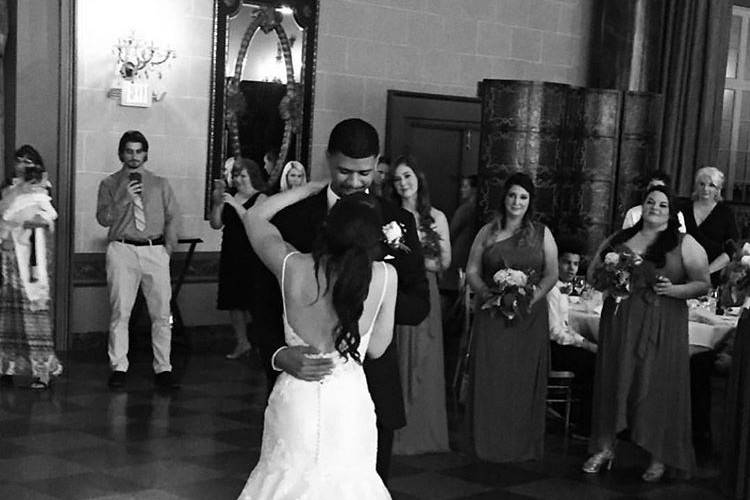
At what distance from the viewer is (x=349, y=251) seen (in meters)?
3.37

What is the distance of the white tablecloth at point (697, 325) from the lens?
24.5ft

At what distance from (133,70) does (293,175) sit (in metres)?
1.54

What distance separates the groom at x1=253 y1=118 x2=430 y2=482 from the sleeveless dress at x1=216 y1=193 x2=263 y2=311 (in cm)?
566

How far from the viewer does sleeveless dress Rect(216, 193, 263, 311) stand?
9.65 m

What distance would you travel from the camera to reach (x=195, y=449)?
22.3ft

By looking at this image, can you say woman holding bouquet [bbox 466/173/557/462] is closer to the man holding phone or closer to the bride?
the man holding phone

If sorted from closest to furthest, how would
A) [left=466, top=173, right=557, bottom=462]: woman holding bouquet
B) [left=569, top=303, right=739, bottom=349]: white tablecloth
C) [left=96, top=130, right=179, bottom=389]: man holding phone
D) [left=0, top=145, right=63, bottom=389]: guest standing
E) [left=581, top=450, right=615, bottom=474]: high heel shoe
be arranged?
[left=581, top=450, right=615, bottom=474]: high heel shoe → [left=466, top=173, right=557, bottom=462]: woman holding bouquet → [left=569, top=303, right=739, bottom=349]: white tablecloth → [left=0, top=145, right=63, bottom=389]: guest standing → [left=96, top=130, right=179, bottom=389]: man holding phone

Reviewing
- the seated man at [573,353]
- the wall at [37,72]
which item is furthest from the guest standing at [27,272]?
the seated man at [573,353]

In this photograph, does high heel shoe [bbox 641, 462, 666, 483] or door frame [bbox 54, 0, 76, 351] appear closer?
high heel shoe [bbox 641, 462, 666, 483]

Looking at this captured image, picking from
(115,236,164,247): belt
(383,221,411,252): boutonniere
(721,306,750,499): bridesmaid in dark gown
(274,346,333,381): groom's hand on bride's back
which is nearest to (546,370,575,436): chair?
(721,306,750,499): bridesmaid in dark gown

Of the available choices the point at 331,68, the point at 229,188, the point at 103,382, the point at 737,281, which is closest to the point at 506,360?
the point at 737,281

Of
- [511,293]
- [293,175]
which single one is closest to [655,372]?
[511,293]

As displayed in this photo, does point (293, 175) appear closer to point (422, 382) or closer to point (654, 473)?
point (422, 382)

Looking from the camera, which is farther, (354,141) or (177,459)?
(177,459)
